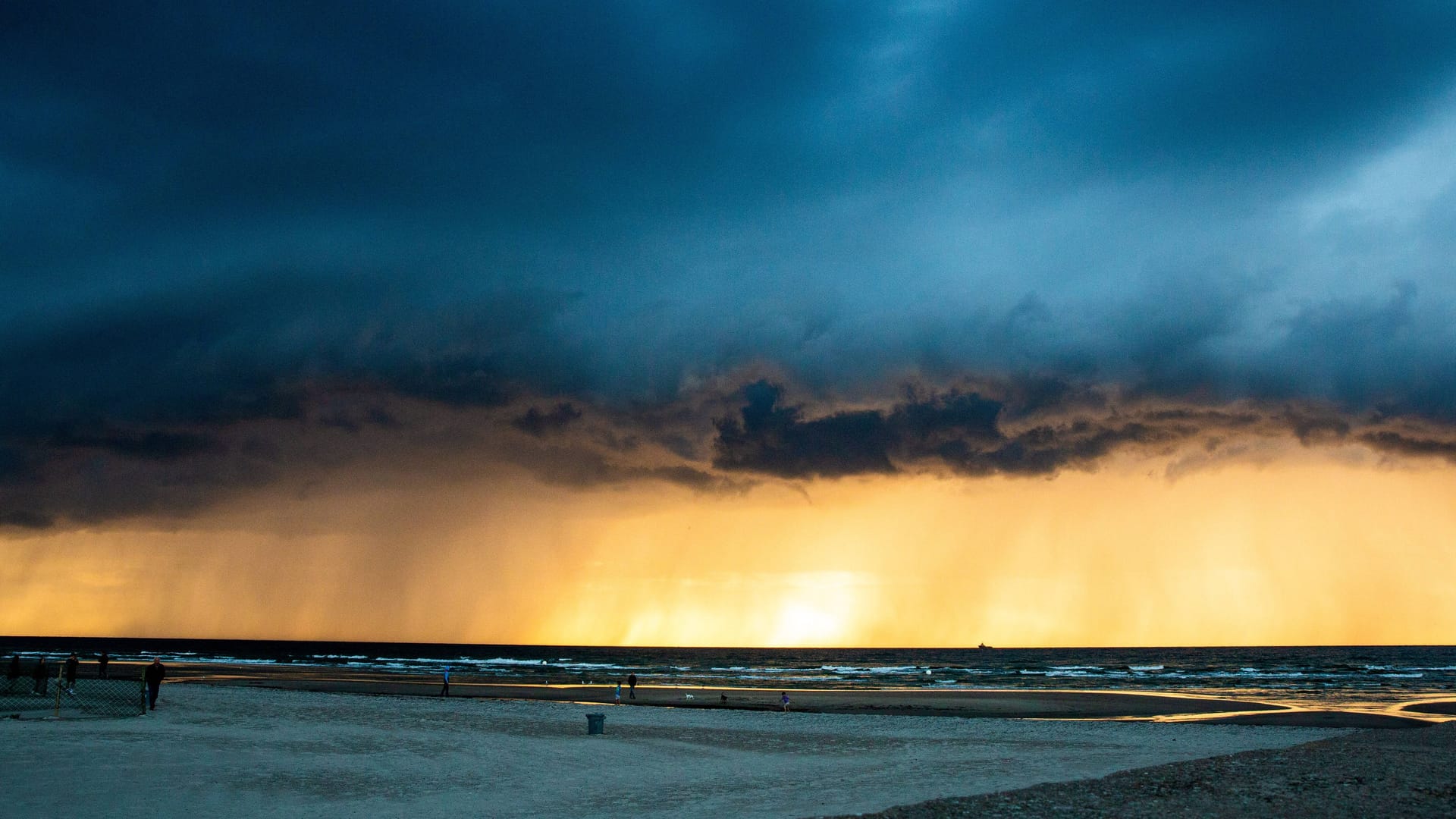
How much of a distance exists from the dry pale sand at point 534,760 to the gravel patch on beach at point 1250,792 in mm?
1391

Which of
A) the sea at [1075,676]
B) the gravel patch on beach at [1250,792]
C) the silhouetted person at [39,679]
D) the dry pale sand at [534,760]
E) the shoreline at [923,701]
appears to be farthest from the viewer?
the sea at [1075,676]

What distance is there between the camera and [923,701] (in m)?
58.3

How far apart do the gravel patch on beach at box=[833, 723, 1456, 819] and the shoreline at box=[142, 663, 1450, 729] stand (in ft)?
60.1

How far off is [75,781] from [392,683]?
5767cm

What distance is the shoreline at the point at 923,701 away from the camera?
45.8 meters

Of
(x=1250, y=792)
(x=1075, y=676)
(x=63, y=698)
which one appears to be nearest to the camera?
(x=1250, y=792)

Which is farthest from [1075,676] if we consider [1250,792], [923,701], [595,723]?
[1250,792]

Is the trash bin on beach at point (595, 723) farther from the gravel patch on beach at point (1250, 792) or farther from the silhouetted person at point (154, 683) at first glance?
the silhouetted person at point (154, 683)

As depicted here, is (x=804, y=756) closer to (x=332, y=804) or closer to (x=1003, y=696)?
(x=332, y=804)

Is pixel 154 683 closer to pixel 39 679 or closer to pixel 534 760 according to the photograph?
pixel 39 679

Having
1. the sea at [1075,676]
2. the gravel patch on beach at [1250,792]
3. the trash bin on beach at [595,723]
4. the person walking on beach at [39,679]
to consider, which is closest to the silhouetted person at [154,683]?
the person walking on beach at [39,679]

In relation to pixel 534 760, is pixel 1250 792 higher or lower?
higher

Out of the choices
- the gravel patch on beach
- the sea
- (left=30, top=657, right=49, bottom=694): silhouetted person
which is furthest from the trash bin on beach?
the sea

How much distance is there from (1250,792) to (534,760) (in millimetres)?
16753
